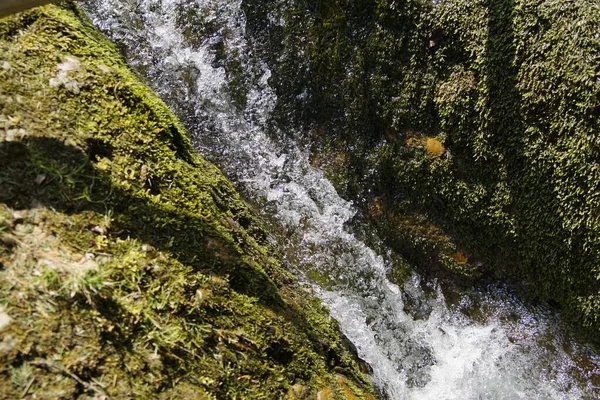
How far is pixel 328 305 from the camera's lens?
13.4 feet

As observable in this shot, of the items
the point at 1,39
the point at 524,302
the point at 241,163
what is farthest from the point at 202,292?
the point at 524,302

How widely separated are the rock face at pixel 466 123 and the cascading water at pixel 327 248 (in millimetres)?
321

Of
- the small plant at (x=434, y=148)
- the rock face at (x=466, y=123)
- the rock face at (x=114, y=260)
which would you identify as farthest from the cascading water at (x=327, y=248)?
the rock face at (x=114, y=260)

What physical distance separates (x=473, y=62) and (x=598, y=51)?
84 centimetres

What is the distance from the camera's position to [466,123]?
359 centimetres

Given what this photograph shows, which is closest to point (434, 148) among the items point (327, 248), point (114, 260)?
point (327, 248)

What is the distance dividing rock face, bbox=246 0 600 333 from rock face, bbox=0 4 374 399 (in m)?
1.74

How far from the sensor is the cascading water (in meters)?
3.96

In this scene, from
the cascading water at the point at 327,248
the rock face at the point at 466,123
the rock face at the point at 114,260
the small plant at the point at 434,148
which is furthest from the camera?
the cascading water at the point at 327,248

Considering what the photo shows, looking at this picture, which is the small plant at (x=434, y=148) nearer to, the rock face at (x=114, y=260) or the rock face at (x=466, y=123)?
the rock face at (x=466, y=123)

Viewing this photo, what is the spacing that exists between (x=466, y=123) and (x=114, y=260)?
2.85 metres

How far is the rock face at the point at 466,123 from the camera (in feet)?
10.8

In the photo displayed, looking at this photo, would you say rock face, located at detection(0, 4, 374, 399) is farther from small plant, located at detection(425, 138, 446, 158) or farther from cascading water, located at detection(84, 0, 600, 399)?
small plant, located at detection(425, 138, 446, 158)

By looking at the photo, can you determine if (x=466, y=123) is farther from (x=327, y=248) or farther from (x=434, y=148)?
(x=327, y=248)
